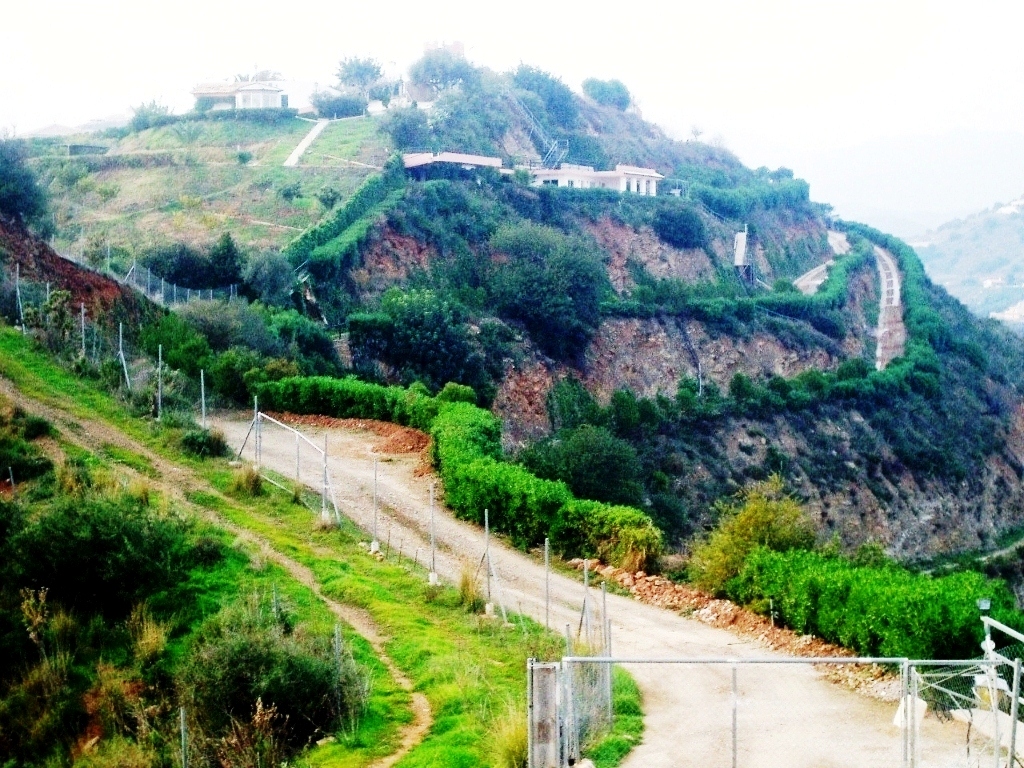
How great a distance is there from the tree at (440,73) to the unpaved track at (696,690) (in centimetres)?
7774

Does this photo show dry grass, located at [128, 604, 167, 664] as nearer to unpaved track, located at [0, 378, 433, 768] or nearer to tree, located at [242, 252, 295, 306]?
unpaved track, located at [0, 378, 433, 768]

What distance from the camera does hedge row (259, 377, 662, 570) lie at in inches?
832

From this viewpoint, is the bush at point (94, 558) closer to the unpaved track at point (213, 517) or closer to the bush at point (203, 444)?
the unpaved track at point (213, 517)

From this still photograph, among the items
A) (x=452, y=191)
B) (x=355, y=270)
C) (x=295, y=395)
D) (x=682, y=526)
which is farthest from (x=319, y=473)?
(x=452, y=191)

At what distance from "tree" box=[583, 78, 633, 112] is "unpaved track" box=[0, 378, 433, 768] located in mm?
102283

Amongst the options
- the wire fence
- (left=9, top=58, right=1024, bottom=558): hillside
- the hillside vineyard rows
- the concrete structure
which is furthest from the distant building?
the wire fence

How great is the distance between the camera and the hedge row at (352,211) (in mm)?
50875

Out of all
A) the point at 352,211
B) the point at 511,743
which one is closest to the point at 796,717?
the point at 511,743

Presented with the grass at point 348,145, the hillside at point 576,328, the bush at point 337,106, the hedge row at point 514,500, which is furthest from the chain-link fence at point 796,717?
the bush at point 337,106

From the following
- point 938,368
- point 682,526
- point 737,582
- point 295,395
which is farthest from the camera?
point 938,368

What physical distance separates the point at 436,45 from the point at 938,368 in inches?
2216

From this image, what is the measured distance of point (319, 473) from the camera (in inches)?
1012

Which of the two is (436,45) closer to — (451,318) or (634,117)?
(634,117)

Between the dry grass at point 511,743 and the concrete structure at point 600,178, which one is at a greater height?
the concrete structure at point 600,178
